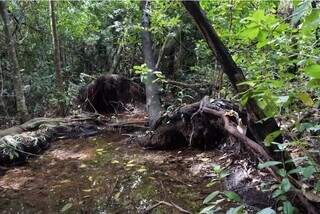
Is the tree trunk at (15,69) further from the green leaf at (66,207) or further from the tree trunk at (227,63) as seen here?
the tree trunk at (227,63)

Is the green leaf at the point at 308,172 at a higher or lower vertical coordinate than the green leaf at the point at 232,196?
higher

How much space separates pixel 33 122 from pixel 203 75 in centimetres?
319

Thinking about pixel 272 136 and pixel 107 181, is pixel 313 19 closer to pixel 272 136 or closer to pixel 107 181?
pixel 272 136

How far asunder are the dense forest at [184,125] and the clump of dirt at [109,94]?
0.02 m

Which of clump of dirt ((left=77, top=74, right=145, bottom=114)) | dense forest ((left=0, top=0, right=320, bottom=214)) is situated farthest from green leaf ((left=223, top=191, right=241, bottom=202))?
clump of dirt ((left=77, top=74, right=145, bottom=114))

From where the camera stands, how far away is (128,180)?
414 cm

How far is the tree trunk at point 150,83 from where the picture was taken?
249 inches

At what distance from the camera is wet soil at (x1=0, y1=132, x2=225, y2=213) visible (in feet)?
11.5

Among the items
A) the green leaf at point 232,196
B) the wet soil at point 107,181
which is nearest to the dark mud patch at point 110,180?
the wet soil at point 107,181

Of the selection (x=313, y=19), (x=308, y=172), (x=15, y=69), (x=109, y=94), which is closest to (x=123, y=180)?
(x=308, y=172)

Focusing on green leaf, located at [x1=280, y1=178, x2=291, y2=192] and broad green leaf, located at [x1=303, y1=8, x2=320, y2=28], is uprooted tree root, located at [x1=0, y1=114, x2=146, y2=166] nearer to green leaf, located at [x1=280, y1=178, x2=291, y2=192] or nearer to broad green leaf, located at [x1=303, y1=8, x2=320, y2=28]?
green leaf, located at [x1=280, y1=178, x2=291, y2=192]

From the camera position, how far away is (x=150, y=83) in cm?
709

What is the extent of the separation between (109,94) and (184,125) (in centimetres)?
369

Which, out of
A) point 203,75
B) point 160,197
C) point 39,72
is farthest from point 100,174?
point 39,72
